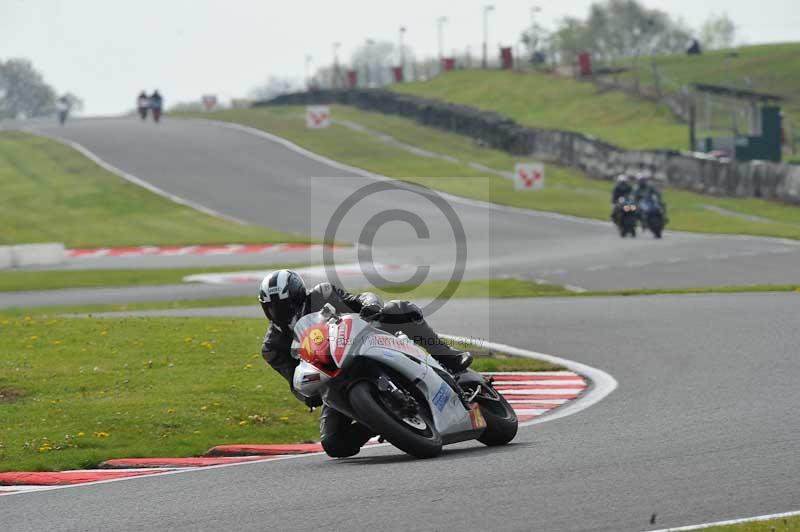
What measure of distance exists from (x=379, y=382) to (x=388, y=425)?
0.29m

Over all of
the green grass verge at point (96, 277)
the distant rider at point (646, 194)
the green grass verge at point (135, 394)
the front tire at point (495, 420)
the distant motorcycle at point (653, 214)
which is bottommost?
the green grass verge at point (96, 277)

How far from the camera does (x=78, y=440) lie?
1079 cm

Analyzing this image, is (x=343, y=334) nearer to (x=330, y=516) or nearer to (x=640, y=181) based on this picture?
(x=330, y=516)

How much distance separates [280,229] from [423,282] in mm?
13198

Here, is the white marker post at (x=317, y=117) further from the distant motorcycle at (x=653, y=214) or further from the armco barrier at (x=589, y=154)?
the distant motorcycle at (x=653, y=214)

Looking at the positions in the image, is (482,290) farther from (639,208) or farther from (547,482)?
(547,482)

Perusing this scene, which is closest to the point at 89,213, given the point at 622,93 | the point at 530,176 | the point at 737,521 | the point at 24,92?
the point at 530,176

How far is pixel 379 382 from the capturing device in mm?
8906

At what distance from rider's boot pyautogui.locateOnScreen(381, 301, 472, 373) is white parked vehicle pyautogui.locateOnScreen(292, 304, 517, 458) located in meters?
0.17

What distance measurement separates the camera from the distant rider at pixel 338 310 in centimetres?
934

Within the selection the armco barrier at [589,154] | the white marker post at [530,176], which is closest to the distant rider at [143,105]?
the armco barrier at [589,154]

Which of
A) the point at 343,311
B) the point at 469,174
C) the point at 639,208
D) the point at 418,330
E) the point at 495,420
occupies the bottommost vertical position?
the point at 469,174

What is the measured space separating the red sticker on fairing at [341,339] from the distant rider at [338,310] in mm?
345

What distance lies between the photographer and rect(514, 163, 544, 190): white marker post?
4625 cm
